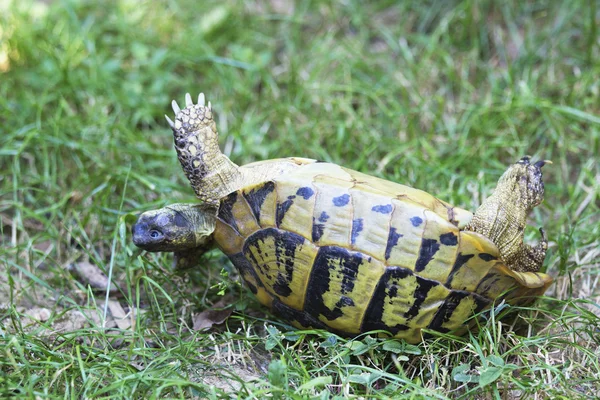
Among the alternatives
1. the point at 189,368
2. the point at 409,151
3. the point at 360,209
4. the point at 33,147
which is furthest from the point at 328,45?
the point at 189,368

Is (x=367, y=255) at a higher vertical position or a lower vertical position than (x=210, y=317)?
higher

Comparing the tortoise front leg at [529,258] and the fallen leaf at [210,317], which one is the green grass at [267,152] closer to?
the fallen leaf at [210,317]

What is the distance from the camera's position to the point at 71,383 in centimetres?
237

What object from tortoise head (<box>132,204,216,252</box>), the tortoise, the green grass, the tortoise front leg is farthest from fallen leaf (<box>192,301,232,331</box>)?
the tortoise front leg

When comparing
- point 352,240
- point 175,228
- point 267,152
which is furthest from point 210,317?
point 267,152

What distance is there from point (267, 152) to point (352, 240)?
1702mm

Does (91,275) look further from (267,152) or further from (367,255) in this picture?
(367,255)

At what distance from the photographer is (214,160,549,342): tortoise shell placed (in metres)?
2.45

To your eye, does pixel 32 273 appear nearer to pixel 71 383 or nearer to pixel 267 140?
pixel 71 383

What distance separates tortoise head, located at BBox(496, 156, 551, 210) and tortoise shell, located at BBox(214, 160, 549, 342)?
1.10ft

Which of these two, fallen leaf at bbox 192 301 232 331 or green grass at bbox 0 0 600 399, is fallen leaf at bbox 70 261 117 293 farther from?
fallen leaf at bbox 192 301 232 331

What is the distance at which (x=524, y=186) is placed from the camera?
9.19 ft

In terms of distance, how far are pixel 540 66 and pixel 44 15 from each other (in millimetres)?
3977

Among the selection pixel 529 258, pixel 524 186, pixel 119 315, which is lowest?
pixel 119 315
